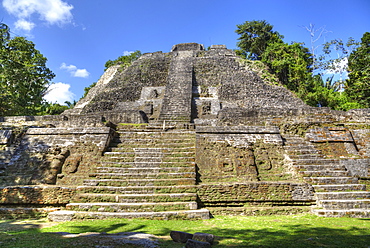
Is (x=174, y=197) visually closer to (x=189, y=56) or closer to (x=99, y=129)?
(x=99, y=129)

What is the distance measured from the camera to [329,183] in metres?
5.30

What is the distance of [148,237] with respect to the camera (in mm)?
3174

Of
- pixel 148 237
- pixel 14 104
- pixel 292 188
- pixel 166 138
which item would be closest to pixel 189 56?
pixel 14 104

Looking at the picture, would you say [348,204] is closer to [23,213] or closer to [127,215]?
[127,215]

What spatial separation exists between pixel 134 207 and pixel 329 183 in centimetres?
418

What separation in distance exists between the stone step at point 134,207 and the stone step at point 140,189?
1.21ft

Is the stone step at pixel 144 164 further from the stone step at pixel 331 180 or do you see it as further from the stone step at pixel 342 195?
the stone step at pixel 342 195

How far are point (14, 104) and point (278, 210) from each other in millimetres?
14728

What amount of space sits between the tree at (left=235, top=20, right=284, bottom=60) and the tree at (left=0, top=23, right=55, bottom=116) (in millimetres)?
18430

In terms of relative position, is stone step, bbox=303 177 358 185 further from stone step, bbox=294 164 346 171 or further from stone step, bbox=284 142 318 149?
stone step, bbox=284 142 318 149

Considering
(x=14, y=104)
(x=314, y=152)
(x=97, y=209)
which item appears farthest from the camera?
(x=14, y=104)

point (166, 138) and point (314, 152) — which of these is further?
point (166, 138)

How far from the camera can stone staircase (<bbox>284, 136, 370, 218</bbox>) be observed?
4645 mm

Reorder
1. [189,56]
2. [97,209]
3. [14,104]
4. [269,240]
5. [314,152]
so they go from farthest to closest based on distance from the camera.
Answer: [189,56] < [14,104] < [314,152] < [97,209] < [269,240]
